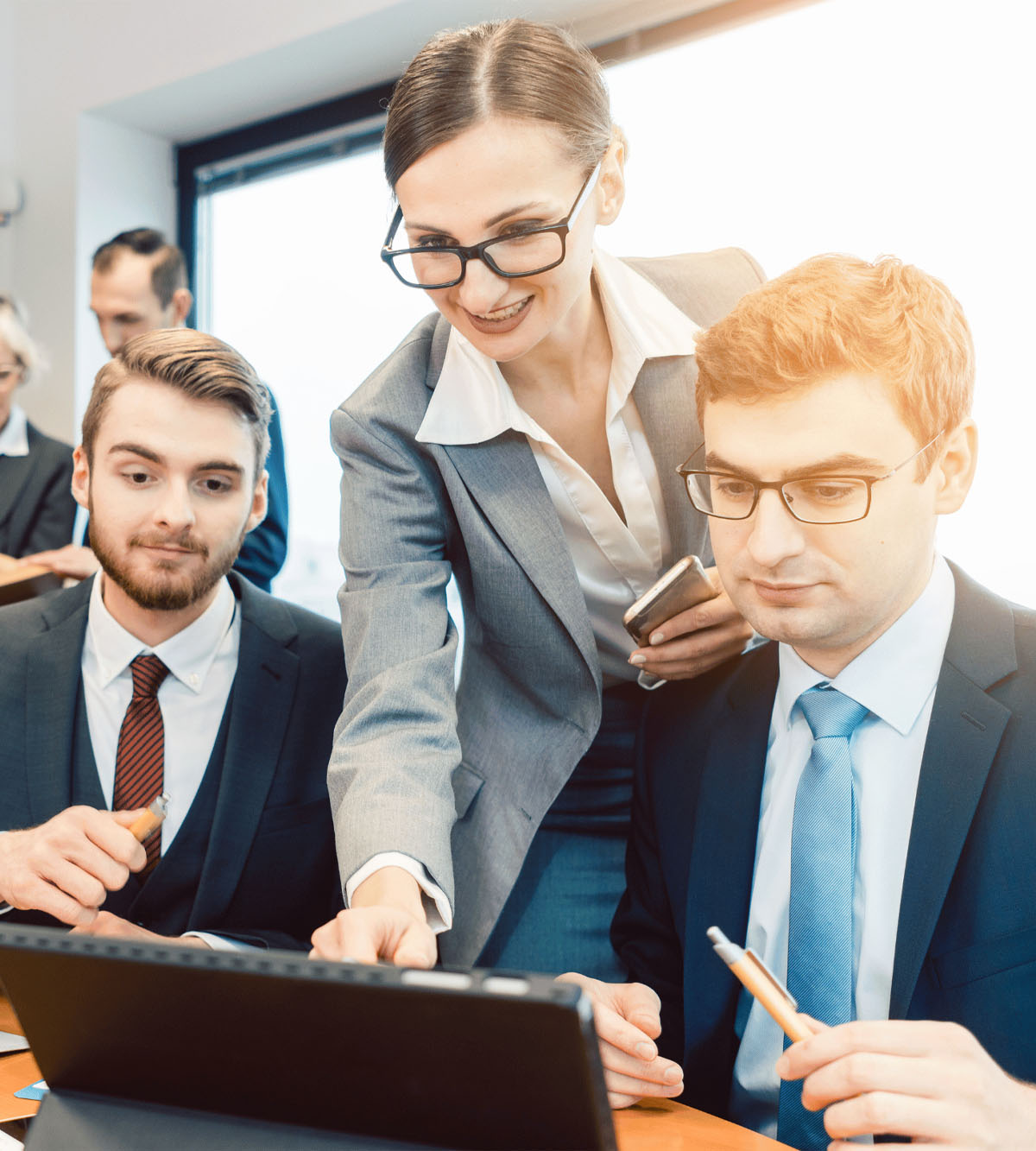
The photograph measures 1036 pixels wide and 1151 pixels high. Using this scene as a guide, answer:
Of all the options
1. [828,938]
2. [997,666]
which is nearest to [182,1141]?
[828,938]

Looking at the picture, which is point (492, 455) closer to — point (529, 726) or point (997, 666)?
point (529, 726)

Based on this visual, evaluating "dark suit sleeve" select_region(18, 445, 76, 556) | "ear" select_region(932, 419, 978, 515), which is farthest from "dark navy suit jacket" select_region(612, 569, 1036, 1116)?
"dark suit sleeve" select_region(18, 445, 76, 556)

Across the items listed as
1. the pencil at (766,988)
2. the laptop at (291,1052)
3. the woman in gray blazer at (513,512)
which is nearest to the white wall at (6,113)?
the woman in gray blazer at (513,512)

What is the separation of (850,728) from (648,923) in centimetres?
40

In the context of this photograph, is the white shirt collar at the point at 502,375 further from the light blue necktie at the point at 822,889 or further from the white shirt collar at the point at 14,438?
the white shirt collar at the point at 14,438

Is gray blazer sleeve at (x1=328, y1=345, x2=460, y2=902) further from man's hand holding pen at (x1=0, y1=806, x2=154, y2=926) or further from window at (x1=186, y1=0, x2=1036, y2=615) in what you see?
window at (x1=186, y1=0, x2=1036, y2=615)

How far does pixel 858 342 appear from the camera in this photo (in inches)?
50.6

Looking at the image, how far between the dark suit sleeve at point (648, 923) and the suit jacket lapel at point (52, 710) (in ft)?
2.79

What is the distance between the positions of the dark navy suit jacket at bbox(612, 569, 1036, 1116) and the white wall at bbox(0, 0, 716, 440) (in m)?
2.55

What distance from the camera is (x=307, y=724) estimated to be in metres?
1.88

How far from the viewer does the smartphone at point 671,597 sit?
4.73 feet

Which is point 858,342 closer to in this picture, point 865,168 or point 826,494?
point 826,494

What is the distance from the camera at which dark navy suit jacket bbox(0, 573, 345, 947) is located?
173 centimetres

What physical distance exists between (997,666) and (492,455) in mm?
708
